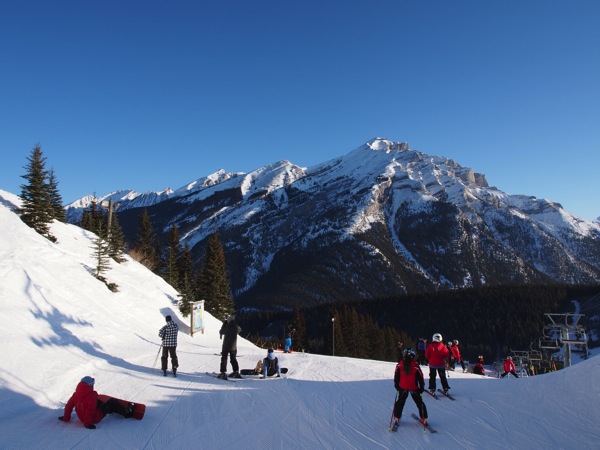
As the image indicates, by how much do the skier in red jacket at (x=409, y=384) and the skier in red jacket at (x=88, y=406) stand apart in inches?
221

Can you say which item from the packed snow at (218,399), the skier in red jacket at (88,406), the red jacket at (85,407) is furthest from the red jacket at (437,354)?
the red jacket at (85,407)

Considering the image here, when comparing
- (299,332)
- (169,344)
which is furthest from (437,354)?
(299,332)

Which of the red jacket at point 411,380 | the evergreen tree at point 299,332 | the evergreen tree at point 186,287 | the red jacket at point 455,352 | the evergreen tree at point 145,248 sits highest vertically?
the evergreen tree at point 145,248

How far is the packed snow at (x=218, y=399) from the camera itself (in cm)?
Answer: 736

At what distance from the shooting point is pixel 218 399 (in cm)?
1019

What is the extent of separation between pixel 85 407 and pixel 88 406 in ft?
0.18

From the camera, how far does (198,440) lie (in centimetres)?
736

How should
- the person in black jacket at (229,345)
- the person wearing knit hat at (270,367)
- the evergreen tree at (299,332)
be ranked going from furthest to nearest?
the evergreen tree at (299,332)
the person wearing knit hat at (270,367)
the person in black jacket at (229,345)

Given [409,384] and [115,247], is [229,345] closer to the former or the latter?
[409,384]

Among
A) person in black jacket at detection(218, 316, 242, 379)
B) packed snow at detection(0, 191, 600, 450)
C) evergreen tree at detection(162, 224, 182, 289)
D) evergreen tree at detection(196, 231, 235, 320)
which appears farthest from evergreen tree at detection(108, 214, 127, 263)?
person in black jacket at detection(218, 316, 242, 379)

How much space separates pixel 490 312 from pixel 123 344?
158 metres

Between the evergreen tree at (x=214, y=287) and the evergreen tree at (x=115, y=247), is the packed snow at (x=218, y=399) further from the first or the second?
the evergreen tree at (x=214, y=287)

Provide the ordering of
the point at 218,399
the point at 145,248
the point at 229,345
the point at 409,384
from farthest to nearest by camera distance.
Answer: the point at 145,248 < the point at 229,345 < the point at 218,399 < the point at 409,384

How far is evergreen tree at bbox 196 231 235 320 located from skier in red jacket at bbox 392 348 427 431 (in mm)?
34858
